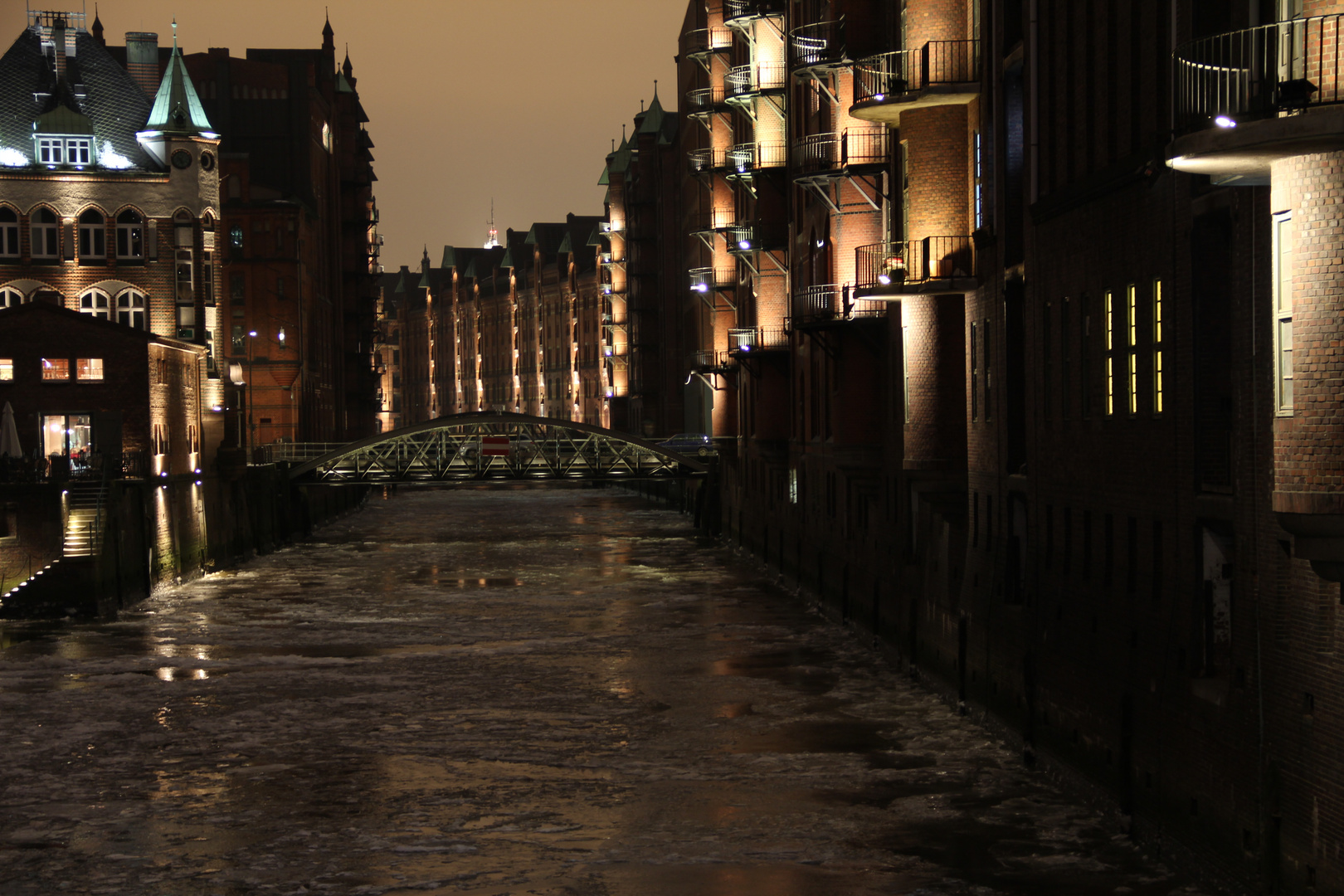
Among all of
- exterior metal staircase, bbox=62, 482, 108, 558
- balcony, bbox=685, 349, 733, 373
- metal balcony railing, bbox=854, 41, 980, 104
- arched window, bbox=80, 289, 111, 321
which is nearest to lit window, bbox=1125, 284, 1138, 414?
metal balcony railing, bbox=854, 41, 980, 104

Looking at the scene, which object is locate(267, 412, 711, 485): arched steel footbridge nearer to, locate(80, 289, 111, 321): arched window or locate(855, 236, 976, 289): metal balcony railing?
locate(80, 289, 111, 321): arched window

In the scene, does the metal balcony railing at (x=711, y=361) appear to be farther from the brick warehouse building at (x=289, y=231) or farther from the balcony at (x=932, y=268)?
the balcony at (x=932, y=268)

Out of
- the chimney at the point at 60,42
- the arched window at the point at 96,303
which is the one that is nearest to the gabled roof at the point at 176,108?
the chimney at the point at 60,42

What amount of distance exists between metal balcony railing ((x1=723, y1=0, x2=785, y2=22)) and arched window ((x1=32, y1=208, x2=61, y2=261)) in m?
24.1

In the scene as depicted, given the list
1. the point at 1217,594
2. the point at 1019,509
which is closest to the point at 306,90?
the point at 1019,509

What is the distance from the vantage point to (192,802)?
20.9 m

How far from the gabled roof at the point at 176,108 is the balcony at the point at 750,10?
63.7 ft

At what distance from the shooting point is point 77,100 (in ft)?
189

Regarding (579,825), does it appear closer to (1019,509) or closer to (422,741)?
(422,741)

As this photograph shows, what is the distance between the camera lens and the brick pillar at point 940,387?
94.5 feet

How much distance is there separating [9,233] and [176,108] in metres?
7.02

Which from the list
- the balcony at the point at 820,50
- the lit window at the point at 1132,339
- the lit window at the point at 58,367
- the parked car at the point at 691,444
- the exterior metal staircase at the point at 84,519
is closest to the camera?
the lit window at the point at 1132,339

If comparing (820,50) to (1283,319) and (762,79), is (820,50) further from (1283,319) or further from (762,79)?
(1283,319)

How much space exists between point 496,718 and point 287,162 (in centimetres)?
6136
